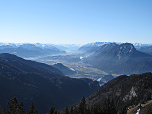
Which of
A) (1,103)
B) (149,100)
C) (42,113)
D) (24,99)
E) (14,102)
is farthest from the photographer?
(24,99)

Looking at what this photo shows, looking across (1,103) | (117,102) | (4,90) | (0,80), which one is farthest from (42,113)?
(117,102)

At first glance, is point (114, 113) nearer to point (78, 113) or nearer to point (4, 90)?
point (78, 113)

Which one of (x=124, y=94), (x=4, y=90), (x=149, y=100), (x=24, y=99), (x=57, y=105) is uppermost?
(x=149, y=100)

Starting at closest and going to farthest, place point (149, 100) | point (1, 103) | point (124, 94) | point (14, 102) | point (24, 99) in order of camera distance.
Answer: point (14, 102) < point (149, 100) < point (124, 94) < point (1, 103) < point (24, 99)

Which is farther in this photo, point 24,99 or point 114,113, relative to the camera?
point 24,99

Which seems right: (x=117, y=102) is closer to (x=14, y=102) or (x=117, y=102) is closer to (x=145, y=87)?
(x=145, y=87)

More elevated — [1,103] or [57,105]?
[1,103]

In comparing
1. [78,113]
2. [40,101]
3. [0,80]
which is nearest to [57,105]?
[40,101]

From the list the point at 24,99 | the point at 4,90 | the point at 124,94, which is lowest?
the point at 24,99

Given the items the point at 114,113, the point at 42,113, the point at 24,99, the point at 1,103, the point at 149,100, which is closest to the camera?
the point at 114,113
